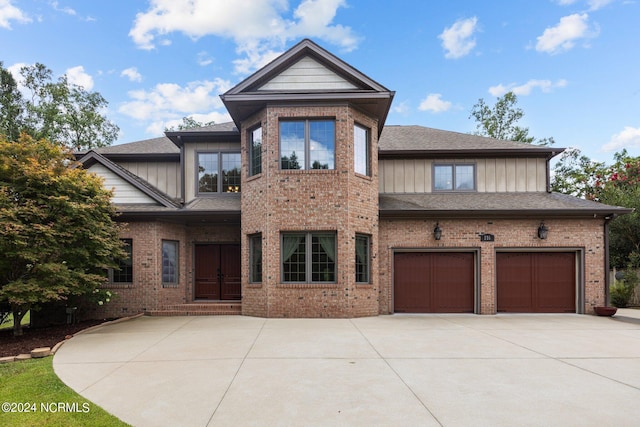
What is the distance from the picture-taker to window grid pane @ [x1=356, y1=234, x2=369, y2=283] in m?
11.0

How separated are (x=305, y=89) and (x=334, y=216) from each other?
4.08 metres

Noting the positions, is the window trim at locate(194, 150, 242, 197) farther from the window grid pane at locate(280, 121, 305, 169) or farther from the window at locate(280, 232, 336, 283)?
the window at locate(280, 232, 336, 283)

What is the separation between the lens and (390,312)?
11727mm

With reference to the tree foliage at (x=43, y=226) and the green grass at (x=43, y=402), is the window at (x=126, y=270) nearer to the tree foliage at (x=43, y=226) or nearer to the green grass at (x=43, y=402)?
the tree foliage at (x=43, y=226)

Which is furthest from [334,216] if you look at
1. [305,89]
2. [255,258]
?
[305,89]

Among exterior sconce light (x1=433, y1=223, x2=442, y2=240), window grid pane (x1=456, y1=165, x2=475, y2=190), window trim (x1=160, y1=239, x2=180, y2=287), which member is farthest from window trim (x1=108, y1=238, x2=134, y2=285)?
window grid pane (x1=456, y1=165, x2=475, y2=190)

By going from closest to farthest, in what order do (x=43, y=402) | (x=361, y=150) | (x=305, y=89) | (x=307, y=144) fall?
(x=43, y=402)
(x=307, y=144)
(x=305, y=89)
(x=361, y=150)

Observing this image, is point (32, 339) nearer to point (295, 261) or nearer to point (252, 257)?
point (252, 257)

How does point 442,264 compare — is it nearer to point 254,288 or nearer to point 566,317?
point 566,317

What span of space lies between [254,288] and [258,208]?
8.05 feet

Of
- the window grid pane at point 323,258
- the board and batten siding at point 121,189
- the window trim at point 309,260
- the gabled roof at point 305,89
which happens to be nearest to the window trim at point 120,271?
the board and batten siding at point 121,189

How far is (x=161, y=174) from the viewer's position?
1352 centimetres

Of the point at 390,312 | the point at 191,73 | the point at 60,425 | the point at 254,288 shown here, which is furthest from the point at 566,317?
the point at 191,73

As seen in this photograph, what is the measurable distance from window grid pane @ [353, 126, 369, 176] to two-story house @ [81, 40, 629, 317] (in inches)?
1.9
